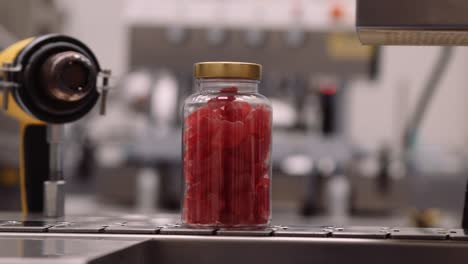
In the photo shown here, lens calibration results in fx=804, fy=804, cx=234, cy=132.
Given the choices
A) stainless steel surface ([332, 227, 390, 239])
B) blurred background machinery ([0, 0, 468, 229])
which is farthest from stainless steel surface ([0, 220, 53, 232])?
blurred background machinery ([0, 0, 468, 229])

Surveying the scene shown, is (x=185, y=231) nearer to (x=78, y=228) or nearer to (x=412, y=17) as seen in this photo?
(x=78, y=228)

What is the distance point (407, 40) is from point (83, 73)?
289 mm

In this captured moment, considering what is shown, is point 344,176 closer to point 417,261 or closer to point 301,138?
point 301,138

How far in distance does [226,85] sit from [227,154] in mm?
64

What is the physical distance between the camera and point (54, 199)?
0.79 meters

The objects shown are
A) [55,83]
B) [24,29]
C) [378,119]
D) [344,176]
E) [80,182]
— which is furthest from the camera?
[378,119]

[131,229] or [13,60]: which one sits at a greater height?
[13,60]

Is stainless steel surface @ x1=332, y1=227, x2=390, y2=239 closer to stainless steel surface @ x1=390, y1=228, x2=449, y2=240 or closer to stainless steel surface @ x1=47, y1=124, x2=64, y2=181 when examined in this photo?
stainless steel surface @ x1=390, y1=228, x2=449, y2=240

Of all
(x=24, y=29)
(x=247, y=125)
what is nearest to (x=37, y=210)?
(x=247, y=125)

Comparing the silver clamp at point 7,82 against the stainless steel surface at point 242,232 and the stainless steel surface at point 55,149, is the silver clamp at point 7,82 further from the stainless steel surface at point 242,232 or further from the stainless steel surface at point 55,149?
the stainless steel surface at point 242,232

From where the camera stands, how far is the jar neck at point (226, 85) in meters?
0.69

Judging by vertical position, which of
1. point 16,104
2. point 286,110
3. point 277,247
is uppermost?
point 286,110

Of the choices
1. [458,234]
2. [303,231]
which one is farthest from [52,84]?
[458,234]

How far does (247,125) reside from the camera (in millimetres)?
681
